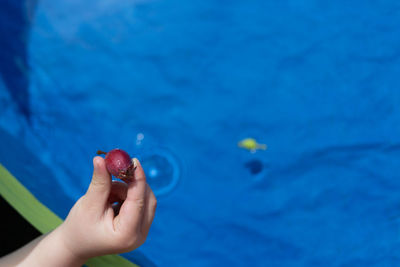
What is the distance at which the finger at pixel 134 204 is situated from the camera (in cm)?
71

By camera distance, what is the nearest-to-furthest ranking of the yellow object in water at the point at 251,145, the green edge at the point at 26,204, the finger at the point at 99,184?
the finger at the point at 99,184, the green edge at the point at 26,204, the yellow object in water at the point at 251,145

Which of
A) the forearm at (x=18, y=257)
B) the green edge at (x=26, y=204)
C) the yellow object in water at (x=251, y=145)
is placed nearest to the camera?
the forearm at (x=18, y=257)

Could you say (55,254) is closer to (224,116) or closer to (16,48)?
(224,116)

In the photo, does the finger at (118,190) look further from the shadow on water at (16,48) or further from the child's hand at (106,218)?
the shadow on water at (16,48)

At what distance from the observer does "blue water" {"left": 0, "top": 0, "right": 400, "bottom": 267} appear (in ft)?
4.63

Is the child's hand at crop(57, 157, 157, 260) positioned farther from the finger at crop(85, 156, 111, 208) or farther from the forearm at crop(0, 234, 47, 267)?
the forearm at crop(0, 234, 47, 267)

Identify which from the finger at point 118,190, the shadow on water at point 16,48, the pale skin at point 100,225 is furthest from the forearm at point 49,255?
the shadow on water at point 16,48

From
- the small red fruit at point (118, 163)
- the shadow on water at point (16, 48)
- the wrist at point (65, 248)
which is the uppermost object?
the shadow on water at point (16, 48)

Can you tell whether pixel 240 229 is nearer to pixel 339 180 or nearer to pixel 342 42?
pixel 339 180

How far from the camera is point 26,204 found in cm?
120

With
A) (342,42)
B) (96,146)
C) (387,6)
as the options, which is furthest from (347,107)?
(96,146)

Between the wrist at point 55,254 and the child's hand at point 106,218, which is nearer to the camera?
the child's hand at point 106,218

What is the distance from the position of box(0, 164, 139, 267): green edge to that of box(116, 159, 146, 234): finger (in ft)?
1.57

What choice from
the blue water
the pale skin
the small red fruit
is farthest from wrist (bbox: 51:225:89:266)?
the blue water
